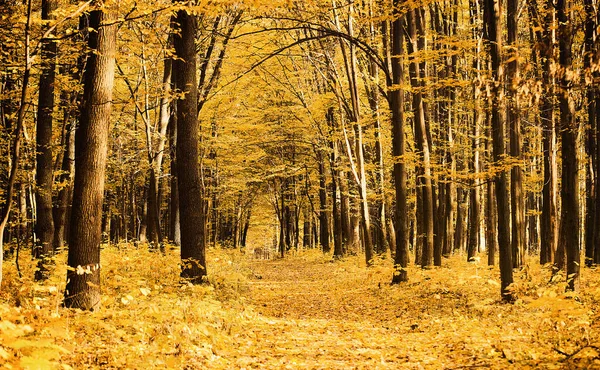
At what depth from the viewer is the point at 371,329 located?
995 cm

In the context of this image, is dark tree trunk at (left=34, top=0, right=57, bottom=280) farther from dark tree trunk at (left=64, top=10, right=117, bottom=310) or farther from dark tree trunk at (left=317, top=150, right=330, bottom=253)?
dark tree trunk at (left=317, top=150, right=330, bottom=253)

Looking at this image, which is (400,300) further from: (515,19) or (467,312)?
(515,19)

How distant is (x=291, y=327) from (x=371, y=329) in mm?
1595

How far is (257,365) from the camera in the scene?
695 cm

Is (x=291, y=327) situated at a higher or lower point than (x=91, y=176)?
lower

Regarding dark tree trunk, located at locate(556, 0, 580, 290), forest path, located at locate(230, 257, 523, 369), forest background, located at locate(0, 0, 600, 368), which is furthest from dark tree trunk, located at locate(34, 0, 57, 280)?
dark tree trunk, located at locate(556, 0, 580, 290)

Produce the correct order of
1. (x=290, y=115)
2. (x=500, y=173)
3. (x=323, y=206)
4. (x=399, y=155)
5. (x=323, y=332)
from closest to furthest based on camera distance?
(x=323, y=332)
(x=500, y=173)
(x=399, y=155)
(x=290, y=115)
(x=323, y=206)

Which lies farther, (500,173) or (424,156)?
(424,156)

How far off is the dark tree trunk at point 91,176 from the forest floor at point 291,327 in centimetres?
43

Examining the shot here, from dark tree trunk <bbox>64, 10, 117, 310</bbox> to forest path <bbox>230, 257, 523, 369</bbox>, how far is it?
275cm

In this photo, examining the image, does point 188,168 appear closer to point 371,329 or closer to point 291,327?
point 291,327

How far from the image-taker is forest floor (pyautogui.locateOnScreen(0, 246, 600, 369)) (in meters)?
5.93

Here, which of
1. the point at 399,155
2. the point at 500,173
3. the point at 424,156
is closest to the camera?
the point at 500,173

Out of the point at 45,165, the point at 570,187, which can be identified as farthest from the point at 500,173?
the point at 45,165
